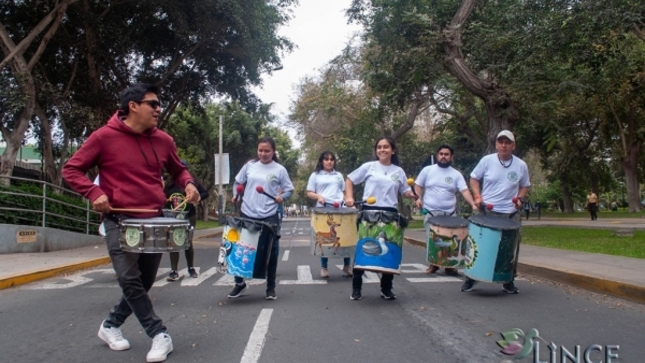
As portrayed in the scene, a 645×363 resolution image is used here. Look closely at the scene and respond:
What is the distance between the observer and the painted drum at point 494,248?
652 centimetres

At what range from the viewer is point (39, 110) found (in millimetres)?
17422

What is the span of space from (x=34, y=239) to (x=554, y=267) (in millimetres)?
10743

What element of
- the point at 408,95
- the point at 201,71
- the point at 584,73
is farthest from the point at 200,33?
the point at 584,73

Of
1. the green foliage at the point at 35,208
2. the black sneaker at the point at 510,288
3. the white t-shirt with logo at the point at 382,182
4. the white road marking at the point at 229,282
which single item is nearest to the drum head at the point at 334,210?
the white t-shirt with logo at the point at 382,182

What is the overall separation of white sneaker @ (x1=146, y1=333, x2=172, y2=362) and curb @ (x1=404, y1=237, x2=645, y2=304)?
5226 millimetres

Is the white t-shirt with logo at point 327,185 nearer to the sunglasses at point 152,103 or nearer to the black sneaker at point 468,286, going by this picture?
the black sneaker at point 468,286

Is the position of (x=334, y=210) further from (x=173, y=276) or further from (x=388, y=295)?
(x=173, y=276)

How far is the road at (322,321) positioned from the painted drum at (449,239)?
357 millimetres

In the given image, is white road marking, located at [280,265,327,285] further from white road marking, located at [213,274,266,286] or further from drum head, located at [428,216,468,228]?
drum head, located at [428,216,468,228]

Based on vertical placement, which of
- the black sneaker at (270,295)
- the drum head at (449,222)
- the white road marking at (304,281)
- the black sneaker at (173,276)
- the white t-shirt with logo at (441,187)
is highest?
the white t-shirt with logo at (441,187)

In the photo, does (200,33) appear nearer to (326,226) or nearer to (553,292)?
(326,226)

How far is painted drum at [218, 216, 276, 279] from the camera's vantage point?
631 cm

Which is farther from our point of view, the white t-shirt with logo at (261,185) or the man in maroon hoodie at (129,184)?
the white t-shirt with logo at (261,185)

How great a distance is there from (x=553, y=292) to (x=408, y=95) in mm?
12097
